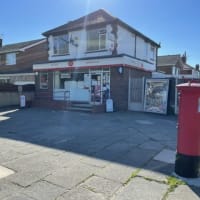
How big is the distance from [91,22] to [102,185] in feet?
52.3

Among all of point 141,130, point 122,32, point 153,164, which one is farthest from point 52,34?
point 153,164

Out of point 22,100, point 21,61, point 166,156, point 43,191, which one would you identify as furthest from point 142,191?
point 21,61

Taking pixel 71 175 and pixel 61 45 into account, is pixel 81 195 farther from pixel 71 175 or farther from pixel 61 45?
pixel 61 45

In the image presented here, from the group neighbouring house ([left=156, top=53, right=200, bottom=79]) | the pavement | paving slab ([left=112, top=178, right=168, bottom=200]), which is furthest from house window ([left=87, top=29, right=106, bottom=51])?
neighbouring house ([left=156, top=53, right=200, bottom=79])

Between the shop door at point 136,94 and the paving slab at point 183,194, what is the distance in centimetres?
1123

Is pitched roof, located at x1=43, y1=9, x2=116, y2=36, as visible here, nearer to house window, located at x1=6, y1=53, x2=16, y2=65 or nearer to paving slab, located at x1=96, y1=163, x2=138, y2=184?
house window, located at x1=6, y1=53, x2=16, y2=65

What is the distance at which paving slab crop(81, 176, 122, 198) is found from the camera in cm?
376

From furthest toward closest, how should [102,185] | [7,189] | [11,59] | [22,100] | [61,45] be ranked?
[11,59] → [61,45] → [22,100] → [102,185] → [7,189]

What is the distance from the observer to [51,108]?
17094 mm

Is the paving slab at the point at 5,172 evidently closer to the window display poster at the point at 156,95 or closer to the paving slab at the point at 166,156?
the paving slab at the point at 166,156

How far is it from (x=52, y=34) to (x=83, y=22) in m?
3.16

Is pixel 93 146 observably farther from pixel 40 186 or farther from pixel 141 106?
pixel 141 106

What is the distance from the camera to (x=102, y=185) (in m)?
4.00

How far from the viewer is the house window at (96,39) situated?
17422 mm
